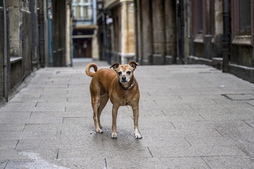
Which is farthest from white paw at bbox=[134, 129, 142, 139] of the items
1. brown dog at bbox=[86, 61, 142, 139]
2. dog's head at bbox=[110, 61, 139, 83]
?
dog's head at bbox=[110, 61, 139, 83]

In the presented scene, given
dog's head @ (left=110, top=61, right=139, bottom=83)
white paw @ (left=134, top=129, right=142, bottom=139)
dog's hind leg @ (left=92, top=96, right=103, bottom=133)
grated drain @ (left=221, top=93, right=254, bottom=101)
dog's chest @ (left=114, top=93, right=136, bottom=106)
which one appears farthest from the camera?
grated drain @ (left=221, top=93, right=254, bottom=101)

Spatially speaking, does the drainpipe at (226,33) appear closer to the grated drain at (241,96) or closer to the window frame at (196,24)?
the window frame at (196,24)

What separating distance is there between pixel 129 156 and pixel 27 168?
1.16 metres

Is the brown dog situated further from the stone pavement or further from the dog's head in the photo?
the stone pavement

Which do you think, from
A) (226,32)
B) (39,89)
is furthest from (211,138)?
(226,32)

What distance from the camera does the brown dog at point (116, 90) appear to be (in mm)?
7109

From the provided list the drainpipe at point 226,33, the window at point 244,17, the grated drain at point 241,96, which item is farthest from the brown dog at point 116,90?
the drainpipe at point 226,33

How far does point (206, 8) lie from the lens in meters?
19.7

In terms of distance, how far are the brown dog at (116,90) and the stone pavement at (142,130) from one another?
309 millimetres

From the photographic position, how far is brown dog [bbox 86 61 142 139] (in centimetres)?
711

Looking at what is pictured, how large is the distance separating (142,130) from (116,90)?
0.99 m

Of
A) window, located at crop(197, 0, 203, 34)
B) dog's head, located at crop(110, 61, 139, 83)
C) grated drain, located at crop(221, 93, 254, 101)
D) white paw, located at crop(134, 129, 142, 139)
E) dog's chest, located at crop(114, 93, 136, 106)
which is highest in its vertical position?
window, located at crop(197, 0, 203, 34)

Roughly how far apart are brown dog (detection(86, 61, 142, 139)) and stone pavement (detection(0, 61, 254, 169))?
1.01 feet

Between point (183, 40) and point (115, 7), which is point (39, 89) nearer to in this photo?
point (183, 40)
